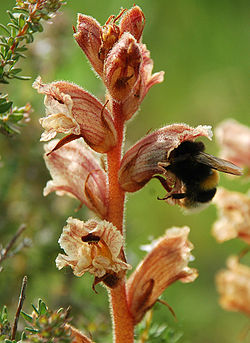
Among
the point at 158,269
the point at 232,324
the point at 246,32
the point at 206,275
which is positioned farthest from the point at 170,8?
the point at 158,269

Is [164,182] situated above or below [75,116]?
below

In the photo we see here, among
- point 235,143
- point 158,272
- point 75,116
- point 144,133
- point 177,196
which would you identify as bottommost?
point 158,272

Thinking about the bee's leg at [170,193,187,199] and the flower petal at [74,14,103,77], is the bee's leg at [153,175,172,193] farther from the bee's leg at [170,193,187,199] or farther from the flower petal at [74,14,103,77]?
the flower petal at [74,14,103,77]


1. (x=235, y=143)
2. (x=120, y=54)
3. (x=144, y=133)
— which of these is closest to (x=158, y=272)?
(x=120, y=54)

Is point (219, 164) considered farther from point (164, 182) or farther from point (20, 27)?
point (20, 27)

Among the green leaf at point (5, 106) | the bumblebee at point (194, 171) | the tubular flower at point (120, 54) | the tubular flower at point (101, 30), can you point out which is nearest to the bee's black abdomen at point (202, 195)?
the bumblebee at point (194, 171)

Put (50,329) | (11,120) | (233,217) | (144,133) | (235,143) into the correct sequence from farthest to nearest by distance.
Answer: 1. (144,133)
2. (235,143)
3. (233,217)
4. (11,120)
5. (50,329)

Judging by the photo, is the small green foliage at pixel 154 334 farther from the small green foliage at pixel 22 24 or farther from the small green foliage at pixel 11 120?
the small green foliage at pixel 22 24
